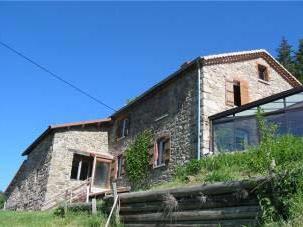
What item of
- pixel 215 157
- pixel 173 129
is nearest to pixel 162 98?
pixel 173 129

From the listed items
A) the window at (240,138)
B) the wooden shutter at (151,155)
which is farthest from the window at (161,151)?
the window at (240,138)

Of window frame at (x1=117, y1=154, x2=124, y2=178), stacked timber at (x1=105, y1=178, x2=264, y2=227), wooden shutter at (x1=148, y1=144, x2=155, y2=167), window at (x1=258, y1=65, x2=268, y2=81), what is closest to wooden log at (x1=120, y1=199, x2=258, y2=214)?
stacked timber at (x1=105, y1=178, x2=264, y2=227)

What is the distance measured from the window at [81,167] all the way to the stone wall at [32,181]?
1649 mm

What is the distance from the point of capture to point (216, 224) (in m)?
8.01

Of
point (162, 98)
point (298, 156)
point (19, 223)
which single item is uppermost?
point (162, 98)

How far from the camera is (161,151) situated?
20.7m

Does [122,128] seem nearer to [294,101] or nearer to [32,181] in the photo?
[32,181]

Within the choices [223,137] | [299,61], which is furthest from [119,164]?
[299,61]

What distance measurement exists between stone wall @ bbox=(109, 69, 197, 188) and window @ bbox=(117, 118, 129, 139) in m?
0.88

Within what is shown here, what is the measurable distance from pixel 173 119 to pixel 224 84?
3150 mm

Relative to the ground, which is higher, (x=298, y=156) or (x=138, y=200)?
(x=298, y=156)

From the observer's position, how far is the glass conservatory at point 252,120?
16.1 metres

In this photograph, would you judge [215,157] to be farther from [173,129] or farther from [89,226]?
[89,226]

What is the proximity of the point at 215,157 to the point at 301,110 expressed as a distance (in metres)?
3.89
